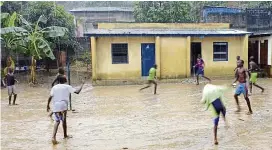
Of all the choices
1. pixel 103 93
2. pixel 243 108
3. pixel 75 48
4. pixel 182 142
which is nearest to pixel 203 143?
pixel 182 142

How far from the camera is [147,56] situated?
69.7ft

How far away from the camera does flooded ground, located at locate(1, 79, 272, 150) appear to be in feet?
25.0

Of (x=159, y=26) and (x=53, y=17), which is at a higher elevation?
(x=53, y=17)

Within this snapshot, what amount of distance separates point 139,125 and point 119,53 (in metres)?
11.9

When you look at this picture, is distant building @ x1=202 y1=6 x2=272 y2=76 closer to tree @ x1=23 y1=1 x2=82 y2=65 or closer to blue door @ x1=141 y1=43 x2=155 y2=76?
blue door @ x1=141 y1=43 x2=155 y2=76

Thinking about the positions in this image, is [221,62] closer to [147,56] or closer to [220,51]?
[220,51]

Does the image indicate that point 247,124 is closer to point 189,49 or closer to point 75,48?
point 189,49

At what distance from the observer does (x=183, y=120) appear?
9781 mm

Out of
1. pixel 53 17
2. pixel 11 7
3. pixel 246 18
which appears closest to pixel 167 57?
pixel 53 17

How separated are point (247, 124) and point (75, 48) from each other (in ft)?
61.8

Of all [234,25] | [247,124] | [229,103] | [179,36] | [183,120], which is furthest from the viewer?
[234,25]

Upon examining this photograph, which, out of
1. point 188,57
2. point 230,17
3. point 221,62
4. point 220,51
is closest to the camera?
point 188,57

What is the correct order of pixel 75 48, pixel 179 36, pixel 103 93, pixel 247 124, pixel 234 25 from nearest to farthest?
pixel 247 124 < pixel 103 93 < pixel 179 36 < pixel 75 48 < pixel 234 25

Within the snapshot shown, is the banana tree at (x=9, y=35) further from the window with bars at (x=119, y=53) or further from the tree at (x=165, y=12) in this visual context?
the tree at (x=165, y=12)
